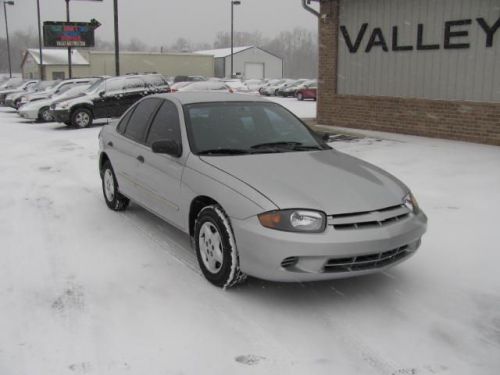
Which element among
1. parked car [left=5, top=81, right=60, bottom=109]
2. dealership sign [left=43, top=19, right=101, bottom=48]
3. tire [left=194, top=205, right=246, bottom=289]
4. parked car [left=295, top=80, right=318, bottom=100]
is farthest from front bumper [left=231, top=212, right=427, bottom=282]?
parked car [left=295, top=80, right=318, bottom=100]

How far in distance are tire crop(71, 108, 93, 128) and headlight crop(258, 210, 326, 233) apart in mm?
15523

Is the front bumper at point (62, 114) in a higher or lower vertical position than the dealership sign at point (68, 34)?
lower

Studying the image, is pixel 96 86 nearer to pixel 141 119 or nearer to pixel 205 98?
pixel 141 119

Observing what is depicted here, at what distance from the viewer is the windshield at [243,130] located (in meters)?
4.94

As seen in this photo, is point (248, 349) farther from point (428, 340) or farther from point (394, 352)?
point (428, 340)

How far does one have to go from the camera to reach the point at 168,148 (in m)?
4.86

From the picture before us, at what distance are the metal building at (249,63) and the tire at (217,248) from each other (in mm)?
69489

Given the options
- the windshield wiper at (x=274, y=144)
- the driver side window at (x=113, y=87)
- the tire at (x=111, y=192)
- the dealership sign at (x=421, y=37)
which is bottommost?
the tire at (x=111, y=192)

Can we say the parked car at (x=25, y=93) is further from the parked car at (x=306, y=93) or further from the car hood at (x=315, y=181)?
the car hood at (x=315, y=181)

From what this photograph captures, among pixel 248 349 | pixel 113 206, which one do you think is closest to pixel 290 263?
pixel 248 349

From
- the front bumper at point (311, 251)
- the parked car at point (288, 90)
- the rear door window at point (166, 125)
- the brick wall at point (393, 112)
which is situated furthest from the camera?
the parked car at point (288, 90)

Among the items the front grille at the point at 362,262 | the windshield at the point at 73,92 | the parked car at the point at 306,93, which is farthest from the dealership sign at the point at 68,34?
the front grille at the point at 362,262

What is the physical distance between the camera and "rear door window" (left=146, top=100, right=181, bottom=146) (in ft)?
17.3

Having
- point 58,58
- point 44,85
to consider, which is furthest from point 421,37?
point 58,58
